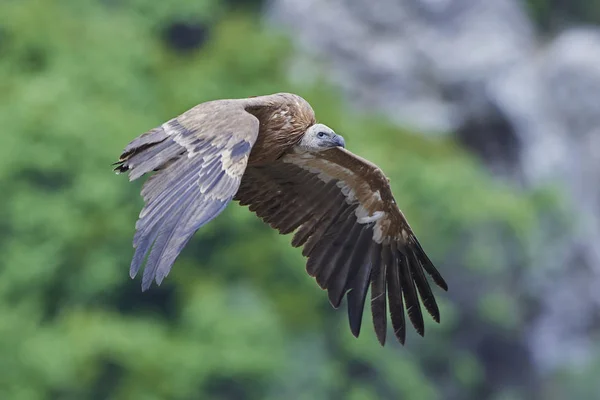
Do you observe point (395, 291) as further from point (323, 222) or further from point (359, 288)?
point (323, 222)

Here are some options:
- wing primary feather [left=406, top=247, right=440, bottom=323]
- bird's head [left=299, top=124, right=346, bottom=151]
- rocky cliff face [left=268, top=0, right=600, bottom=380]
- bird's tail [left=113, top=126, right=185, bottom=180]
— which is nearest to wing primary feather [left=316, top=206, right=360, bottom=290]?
wing primary feather [left=406, top=247, right=440, bottom=323]

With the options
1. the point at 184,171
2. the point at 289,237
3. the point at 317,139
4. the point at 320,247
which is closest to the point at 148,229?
the point at 184,171

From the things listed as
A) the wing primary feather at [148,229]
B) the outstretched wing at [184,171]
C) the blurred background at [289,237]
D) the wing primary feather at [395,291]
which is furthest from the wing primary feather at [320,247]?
the blurred background at [289,237]

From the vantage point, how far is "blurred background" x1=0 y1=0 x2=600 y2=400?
1527 inches

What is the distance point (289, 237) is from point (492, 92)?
40.5ft

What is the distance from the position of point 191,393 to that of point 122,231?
4.66 m

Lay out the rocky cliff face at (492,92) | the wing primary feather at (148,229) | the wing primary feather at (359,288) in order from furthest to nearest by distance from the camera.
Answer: the rocky cliff face at (492,92) < the wing primary feather at (359,288) < the wing primary feather at (148,229)

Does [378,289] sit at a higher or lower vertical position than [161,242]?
lower

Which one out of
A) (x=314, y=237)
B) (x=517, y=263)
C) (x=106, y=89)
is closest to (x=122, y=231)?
(x=106, y=89)

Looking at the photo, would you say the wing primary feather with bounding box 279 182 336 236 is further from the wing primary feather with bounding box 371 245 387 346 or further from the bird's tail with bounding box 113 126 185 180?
the bird's tail with bounding box 113 126 185 180

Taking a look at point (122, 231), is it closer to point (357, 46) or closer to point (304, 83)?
point (304, 83)

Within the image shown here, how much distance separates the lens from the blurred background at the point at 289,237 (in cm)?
3878

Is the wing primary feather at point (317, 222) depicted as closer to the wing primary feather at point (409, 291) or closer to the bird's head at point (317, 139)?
the wing primary feather at point (409, 291)

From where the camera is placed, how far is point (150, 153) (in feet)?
39.9
